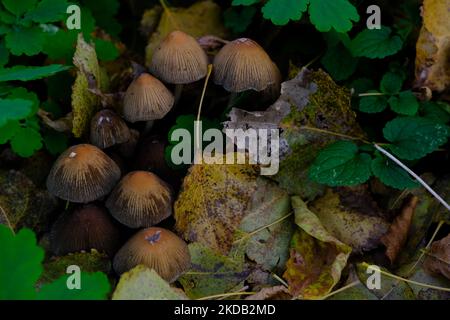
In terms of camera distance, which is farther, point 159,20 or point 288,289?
point 159,20

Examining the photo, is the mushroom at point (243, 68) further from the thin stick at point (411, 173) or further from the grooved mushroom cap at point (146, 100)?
the thin stick at point (411, 173)

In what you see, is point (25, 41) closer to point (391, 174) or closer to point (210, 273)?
point (210, 273)

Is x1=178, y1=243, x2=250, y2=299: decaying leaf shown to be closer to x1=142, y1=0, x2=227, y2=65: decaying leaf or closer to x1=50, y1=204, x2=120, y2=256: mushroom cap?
x1=50, y1=204, x2=120, y2=256: mushroom cap

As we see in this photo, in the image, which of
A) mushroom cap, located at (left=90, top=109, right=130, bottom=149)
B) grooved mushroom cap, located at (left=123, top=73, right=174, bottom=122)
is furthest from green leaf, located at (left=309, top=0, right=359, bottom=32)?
mushroom cap, located at (left=90, top=109, right=130, bottom=149)

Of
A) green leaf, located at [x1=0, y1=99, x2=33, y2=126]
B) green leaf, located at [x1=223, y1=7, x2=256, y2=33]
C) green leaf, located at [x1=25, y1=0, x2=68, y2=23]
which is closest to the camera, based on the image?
green leaf, located at [x1=0, y1=99, x2=33, y2=126]

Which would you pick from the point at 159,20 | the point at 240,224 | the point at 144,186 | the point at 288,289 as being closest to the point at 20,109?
the point at 144,186

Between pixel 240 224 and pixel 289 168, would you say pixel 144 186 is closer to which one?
pixel 240 224

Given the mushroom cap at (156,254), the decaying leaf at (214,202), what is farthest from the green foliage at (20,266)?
the decaying leaf at (214,202)
